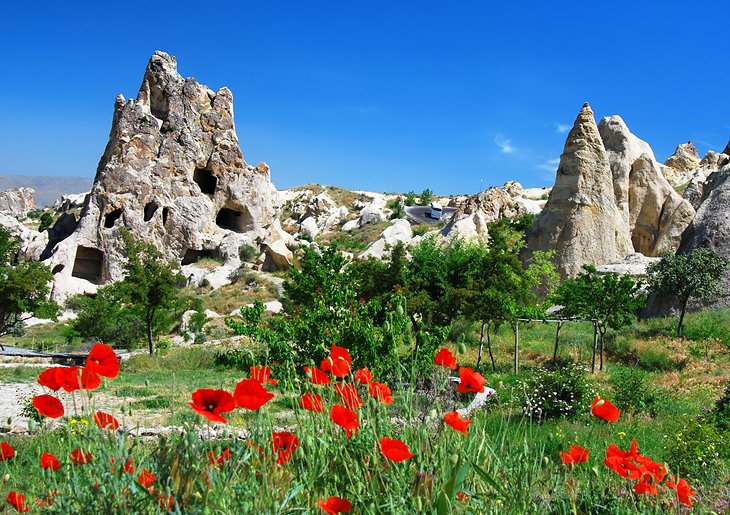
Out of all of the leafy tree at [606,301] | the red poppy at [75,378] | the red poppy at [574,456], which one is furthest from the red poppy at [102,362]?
the leafy tree at [606,301]

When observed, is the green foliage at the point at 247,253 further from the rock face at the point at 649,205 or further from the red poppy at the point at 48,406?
the red poppy at the point at 48,406

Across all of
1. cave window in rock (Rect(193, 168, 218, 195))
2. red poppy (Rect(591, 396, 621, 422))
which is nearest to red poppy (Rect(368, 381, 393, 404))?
red poppy (Rect(591, 396, 621, 422))

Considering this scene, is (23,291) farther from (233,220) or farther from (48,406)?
(233,220)

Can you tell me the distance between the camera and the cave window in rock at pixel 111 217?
37469 millimetres

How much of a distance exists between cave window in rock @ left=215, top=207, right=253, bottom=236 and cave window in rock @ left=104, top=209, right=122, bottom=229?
683 centimetres

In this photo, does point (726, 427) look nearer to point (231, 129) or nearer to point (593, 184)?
point (593, 184)

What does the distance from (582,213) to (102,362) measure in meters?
25.6

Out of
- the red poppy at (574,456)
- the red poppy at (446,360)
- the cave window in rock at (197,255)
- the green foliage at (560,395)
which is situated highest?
the cave window in rock at (197,255)

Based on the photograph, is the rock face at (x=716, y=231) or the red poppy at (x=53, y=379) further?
the rock face at (x=716, y=231)

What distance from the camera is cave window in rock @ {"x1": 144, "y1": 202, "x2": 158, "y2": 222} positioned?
3825 centimetres

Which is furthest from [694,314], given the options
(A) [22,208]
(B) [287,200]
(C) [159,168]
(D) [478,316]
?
(A) [22,208]

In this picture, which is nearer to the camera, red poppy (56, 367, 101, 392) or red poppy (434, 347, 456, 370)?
red poppy (56, 367, 101, 392)

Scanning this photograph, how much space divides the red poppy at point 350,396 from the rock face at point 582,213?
77.0ft

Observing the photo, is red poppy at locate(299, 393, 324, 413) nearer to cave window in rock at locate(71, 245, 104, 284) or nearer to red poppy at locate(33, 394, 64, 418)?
red poppy at locate(33, 394, 64, 418)
